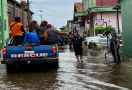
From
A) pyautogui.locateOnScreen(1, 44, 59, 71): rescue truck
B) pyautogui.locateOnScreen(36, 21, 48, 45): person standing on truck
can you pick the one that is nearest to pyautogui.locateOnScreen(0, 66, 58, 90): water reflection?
pyautogui.locateOnScreen(1, 44, 59, 71): rescue truck

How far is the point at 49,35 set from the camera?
20578mm

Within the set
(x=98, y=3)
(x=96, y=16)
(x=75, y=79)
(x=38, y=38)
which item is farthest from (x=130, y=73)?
(x=98, y=3)

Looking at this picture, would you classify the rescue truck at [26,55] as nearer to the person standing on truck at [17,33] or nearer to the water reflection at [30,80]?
the water reflection at [30,80]

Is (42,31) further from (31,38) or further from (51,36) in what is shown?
(31,38)

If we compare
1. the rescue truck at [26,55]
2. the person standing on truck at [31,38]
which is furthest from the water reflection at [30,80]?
the person standing on truck at [31,38]

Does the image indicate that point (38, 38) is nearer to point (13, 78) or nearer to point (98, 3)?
point (13, 78)

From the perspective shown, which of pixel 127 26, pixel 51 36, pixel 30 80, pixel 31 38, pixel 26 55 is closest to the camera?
pixel 30 80

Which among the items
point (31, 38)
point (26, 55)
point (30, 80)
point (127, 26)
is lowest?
point (30, 80)

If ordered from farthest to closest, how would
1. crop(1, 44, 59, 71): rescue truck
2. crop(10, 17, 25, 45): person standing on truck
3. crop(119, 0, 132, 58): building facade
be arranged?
crop(119, 0, 132, 58): building facade
crop(10, 17, 25, 45): person standing on truck
crop(1, 44, 59, 71): rescue truck

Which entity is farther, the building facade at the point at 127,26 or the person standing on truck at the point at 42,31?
the building facade at the point at 127,26

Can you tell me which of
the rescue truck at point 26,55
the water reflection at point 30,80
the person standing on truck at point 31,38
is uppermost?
the person standing on truck at point 31,38

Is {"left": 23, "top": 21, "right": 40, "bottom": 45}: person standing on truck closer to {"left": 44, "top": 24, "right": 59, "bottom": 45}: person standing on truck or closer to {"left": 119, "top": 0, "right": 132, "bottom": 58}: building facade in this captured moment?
{"left": 44, "top": 24, "right": 59, "bottom": 45}: person standing on truck

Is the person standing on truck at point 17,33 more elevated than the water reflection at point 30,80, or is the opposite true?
the person standing on truck at point 17,33

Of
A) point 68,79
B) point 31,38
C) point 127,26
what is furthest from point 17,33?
point 127,26
